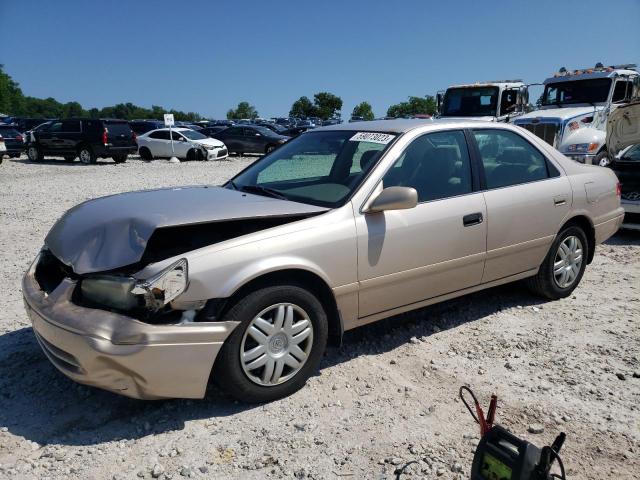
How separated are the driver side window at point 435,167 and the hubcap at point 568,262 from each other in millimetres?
→ 1349

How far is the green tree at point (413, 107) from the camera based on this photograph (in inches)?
Answer: 3017

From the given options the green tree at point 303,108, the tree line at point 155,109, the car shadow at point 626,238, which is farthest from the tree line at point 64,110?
the car shadow at point 626,238

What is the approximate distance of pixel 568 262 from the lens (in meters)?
4.79

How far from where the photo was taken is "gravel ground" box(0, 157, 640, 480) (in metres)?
2.62

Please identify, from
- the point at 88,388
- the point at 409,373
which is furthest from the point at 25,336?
the point at 409,373

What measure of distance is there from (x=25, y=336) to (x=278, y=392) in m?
2.18

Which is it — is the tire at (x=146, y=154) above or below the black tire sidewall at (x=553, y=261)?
below

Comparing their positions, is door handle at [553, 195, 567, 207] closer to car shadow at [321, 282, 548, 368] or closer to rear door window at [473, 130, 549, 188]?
rear door window at [473, 130, 549, 188]

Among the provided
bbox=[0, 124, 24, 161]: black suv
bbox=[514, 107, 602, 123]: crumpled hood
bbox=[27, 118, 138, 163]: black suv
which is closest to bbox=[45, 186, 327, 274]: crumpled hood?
bbox=[514, 107, 602, 123]: crumpled hood

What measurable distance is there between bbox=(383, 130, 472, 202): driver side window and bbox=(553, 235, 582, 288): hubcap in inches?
53.1

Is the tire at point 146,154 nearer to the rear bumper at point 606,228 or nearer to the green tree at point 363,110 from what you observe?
the rear bumper at point 606,228

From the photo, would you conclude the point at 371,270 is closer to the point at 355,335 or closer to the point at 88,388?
the point at 355,335

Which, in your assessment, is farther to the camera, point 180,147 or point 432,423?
point 180,147

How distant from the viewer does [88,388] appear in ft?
10.8
